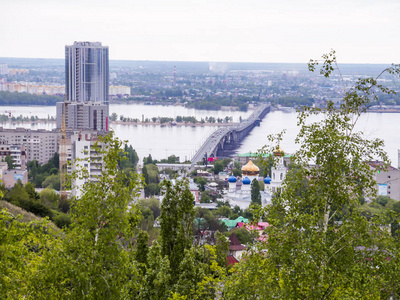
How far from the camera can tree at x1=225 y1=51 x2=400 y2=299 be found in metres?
2.05

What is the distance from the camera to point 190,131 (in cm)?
3097

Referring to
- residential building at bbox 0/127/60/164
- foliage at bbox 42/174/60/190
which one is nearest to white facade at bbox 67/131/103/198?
foliage at bbox 42/174/60/190

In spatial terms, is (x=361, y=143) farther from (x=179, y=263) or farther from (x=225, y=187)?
(x=225, y=187)

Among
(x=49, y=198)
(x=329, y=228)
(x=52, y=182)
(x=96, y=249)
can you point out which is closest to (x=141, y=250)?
(x=96, y=249)

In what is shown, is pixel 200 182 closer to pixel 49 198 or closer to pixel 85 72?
pixel 49 198

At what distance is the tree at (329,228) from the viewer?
6.72 ft

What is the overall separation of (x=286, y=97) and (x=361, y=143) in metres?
45.0

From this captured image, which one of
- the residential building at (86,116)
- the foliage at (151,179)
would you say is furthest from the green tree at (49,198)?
the residential building at (86,116)

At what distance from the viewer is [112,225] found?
2246mm

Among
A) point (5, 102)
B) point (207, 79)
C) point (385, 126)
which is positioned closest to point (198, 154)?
point (385, 126)

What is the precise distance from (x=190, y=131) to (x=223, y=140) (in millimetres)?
5158

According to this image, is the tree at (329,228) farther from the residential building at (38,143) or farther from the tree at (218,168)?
the residential building at (38,143)

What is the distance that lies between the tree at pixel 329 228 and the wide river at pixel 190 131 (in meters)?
15.5

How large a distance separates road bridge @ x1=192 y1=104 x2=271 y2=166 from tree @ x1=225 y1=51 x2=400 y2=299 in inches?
696
